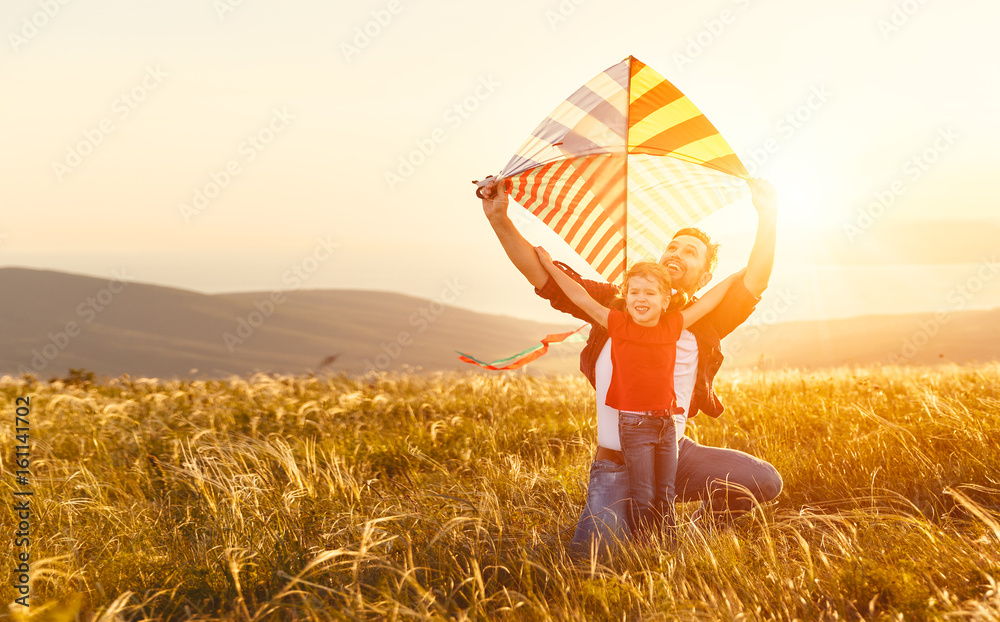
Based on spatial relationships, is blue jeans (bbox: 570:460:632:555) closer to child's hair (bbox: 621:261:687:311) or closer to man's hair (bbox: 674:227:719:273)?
child's hair (bbox: 621:261:687:311)

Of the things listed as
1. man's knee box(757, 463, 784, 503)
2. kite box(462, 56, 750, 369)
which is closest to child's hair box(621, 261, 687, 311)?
kite box(462, 56, 750, 369)

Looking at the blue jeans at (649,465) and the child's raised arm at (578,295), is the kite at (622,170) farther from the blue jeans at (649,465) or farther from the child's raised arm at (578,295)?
the blue jeans at (649,465)

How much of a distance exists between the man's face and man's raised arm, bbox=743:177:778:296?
29 cm

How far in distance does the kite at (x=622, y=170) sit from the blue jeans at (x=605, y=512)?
43.7 inches

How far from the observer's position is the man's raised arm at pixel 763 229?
3.78m

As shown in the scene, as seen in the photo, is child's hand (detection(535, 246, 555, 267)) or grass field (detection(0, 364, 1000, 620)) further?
child's hand (detection(535, 246, 555, 267))

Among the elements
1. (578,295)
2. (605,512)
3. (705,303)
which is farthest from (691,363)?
(605,512)

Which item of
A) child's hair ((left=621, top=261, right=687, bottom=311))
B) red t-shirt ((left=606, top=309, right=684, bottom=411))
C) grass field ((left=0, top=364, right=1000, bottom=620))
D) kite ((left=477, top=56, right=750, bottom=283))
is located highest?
kite ((left=477, top=56, right=750, bottom=283))

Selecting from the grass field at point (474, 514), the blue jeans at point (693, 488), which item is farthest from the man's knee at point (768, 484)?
the grass field at point (474, 514)

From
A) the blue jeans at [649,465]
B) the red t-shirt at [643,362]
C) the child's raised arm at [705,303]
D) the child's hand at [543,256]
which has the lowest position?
the blue jeans at [649,465]

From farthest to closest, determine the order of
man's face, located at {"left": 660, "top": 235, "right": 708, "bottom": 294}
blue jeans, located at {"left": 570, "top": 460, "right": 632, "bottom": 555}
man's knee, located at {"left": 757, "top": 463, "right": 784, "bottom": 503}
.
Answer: man's knee, located at {"left": 757, "top": 463, "right": 784, "bottom": 503}
man's face, located at {"left": 660, "top": 235, "right": 708, "bottom": 294}
blue jeans, located at {"left": 570, "top": 460, "right": 632, "bottom": 555}

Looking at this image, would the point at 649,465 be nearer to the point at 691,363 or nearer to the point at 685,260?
the point at 691,363

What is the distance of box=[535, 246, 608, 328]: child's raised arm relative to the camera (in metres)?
3.73

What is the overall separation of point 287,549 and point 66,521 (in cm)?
229
